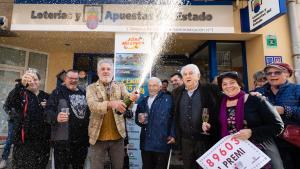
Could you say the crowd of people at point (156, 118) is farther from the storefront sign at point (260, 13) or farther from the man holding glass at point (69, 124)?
the storefront sign at point (260, 13)

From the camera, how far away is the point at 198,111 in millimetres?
3301

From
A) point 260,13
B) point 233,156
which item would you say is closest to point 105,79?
point 233,156

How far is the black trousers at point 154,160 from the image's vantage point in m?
3.78

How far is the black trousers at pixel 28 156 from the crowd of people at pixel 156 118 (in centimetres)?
1

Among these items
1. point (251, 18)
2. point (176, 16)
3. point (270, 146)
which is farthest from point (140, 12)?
point (270, 146)

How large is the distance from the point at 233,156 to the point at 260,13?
199 inches

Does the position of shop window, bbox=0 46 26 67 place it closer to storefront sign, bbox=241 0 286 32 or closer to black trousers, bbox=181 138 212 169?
storefront sign, bbox=241 0 286 32

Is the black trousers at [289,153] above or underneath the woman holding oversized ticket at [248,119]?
underneath

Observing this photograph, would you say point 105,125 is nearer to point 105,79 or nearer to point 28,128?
point 105,79

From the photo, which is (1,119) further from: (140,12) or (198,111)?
(198,111)

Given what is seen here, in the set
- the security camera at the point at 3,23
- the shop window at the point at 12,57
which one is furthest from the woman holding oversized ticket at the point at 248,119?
the shop window at the point at 12,57

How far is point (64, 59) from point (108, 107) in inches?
276

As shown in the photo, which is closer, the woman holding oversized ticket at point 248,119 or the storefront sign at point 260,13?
the woman holding oversized ticket at point 248,119

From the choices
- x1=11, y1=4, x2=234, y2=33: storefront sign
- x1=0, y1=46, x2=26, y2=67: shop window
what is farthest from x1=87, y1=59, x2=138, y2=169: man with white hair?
x1=0, y1=46, x2=26, y2=67: shop window
